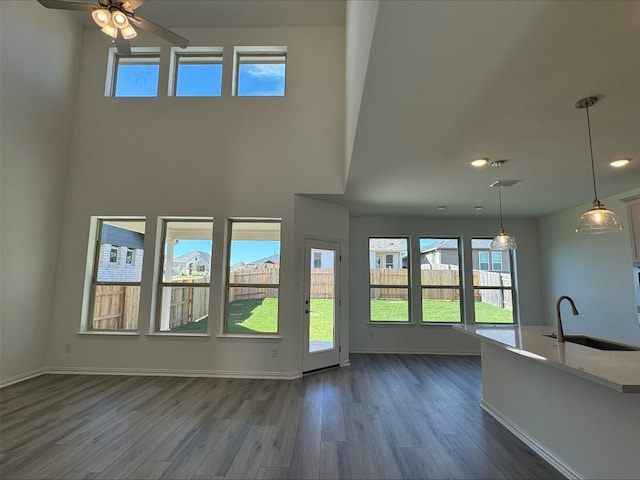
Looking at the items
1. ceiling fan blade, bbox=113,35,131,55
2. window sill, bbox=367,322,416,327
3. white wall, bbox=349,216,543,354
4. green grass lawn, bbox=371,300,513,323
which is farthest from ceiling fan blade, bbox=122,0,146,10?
window sill, bbox=367,322,416,327

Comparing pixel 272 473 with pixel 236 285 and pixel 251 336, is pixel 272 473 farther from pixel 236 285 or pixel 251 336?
pixel 236 285

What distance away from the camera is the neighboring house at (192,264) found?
15.8 feet

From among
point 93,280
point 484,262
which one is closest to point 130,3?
point 93,280

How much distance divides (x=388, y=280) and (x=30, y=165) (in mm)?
6002

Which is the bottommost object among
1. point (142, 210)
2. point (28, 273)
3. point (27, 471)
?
point (27, 471)

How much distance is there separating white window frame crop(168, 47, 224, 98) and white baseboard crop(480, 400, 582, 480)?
606 cm

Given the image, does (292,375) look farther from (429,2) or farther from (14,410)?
(429,2)

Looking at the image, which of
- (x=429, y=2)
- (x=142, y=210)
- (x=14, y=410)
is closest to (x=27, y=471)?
(x=14, y=410)

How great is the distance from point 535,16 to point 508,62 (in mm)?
336

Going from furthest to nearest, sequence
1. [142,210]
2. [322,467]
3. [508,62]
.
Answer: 1. [142,210]
2. [322,467]
3. [508,62]

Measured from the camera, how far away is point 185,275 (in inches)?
190

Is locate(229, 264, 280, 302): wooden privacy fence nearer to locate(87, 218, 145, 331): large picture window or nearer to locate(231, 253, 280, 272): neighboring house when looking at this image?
locate(231, 253, 280, 272): neighboring house

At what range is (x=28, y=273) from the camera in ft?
13.9

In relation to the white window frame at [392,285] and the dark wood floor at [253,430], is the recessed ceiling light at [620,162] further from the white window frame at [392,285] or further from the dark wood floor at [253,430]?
the white window frame at [392,285]
